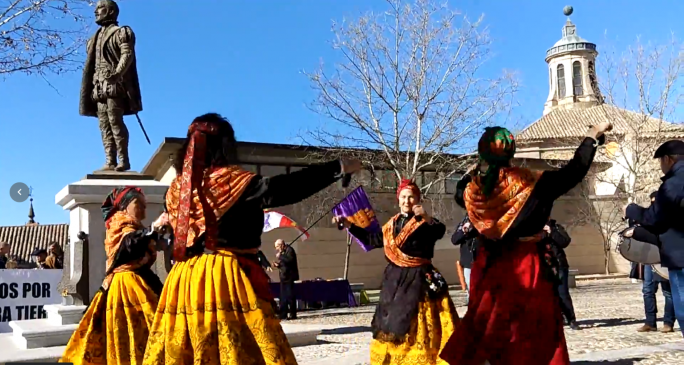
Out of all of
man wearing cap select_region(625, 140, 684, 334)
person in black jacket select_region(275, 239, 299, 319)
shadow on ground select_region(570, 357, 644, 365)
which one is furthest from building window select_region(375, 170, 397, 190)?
man wearing cap select_region(625, 140, 684, 334)

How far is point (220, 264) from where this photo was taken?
3.45 metres

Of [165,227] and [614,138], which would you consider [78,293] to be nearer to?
[165,227]

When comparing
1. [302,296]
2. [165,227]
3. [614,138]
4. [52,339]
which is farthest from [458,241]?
[614,138]

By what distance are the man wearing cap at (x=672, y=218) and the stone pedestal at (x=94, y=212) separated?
5164 millimetres

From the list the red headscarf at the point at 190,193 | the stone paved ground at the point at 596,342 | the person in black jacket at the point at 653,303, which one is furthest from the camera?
the person in black jacket at the point at 653,303

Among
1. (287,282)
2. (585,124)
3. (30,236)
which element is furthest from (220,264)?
(30,236)

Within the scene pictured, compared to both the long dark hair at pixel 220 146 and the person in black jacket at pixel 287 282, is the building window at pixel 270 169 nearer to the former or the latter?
the person in black jacket at pixel 287 282

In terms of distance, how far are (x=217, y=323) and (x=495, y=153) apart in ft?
6.30

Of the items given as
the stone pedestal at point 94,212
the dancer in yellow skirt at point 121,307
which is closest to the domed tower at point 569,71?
the stone pedestal at point 94,212

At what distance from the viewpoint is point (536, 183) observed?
395 centimetres

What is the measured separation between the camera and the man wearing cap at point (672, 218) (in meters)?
4.42

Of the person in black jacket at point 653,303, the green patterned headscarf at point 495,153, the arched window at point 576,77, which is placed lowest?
the person in black jacket at point 653,303

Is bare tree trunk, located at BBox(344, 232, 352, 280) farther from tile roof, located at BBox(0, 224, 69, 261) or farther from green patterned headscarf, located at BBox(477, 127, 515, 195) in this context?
tile roof, located at BBox(0, 224, 69, 261)

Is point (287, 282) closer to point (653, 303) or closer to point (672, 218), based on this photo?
point (653, 303)
